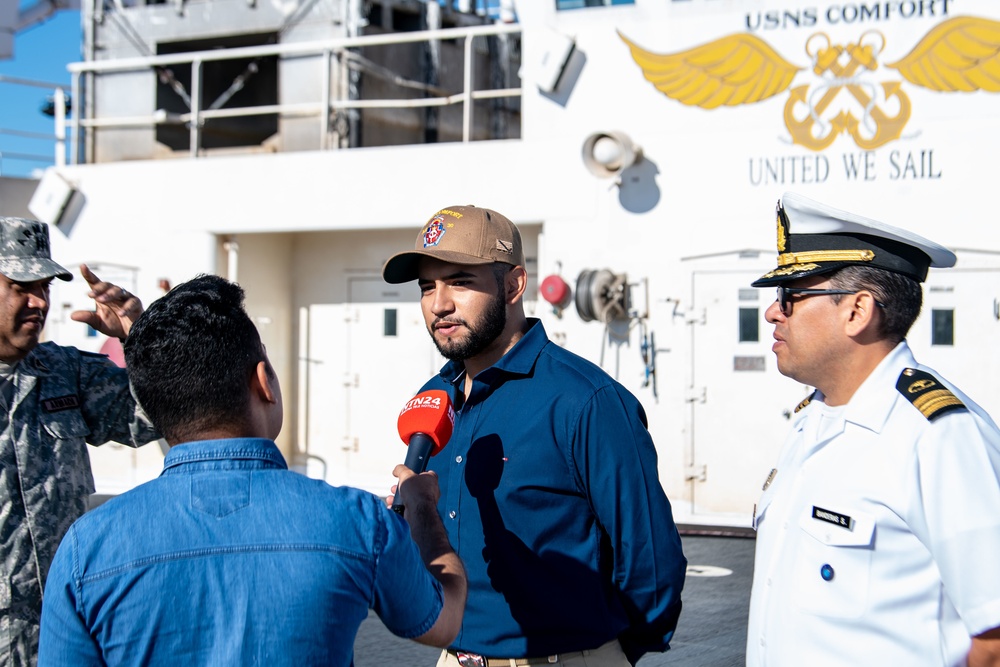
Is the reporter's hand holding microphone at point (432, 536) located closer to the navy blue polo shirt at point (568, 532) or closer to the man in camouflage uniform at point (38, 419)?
the navy blue polo shirt at point (568, 532)

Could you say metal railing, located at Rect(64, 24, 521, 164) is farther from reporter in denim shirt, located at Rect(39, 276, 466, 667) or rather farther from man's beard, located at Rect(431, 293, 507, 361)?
reporter in denim shirt, located at Rect(39, 276, 466, 667)

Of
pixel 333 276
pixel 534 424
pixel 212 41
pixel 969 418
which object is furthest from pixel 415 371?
pixel 969 418

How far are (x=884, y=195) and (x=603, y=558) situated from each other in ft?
21.7

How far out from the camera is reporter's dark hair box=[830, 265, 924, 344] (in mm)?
2250

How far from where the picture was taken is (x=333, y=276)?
11.1 m

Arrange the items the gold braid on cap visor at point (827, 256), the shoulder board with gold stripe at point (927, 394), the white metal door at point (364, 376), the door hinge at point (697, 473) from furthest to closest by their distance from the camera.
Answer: the white metal door at point (364, 376)
the door hinge at point (697, 473)
the gold braid on cap visor at point (827, 256)
the shoulder board with gold stripe at point (927, 394)

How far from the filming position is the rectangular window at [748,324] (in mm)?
8672

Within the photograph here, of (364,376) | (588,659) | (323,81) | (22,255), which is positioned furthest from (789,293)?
(323,81)

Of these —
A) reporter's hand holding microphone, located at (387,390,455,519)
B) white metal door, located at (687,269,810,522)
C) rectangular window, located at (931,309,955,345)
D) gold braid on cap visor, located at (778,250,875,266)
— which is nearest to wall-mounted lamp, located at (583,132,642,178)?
white metal door, located at (687,269,810,522)

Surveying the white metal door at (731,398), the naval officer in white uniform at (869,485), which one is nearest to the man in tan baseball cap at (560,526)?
the naval officer in white uniform at (869,485)

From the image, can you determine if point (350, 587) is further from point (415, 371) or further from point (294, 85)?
point (294, 85)

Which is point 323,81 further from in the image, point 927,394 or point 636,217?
point 927,394

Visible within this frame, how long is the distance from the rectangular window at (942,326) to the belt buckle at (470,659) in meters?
6.68

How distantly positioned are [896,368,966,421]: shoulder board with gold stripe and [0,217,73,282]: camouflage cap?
7.79 feet
